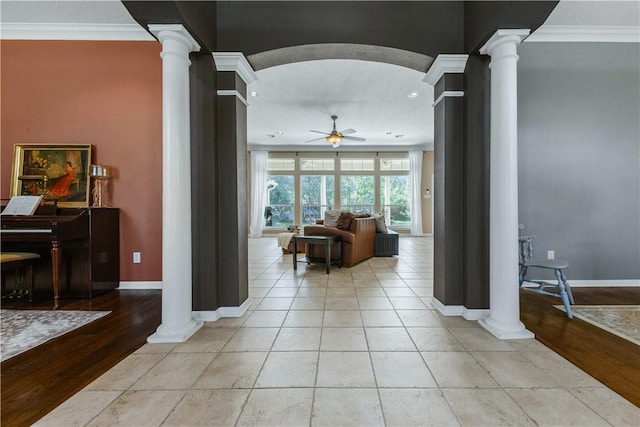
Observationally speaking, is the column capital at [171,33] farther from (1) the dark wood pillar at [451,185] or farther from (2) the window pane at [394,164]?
(2) the window pane at [394,164]

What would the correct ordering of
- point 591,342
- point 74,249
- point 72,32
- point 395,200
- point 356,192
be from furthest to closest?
point 395,200
point 356,192
point 72,32
point 74,249
point 591,342

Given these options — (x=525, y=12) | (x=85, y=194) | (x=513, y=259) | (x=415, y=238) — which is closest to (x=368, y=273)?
(x=513, y=259)

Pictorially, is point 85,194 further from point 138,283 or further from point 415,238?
point 415,238

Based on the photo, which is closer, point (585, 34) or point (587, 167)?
point (585, 34)

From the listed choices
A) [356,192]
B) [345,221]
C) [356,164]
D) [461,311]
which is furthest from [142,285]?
[356,164]

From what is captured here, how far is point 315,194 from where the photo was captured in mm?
9062

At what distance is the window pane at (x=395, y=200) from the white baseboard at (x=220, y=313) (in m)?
7.10

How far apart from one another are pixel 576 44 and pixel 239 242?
15.1 ft

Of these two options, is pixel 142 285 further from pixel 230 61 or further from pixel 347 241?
pixel 347 241

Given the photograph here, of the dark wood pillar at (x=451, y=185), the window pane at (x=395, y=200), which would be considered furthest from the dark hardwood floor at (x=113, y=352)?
the window pane at (x=395, y=200)

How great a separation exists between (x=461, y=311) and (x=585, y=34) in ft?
12.0

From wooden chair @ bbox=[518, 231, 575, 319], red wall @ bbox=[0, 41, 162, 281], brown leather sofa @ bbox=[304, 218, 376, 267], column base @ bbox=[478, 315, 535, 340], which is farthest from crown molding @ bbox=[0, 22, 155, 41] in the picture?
wooden chair @ bbox=[518, 231, 575, 319]

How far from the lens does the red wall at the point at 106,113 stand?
10.9 feet

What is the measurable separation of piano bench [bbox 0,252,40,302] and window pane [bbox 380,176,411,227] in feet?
26.4
